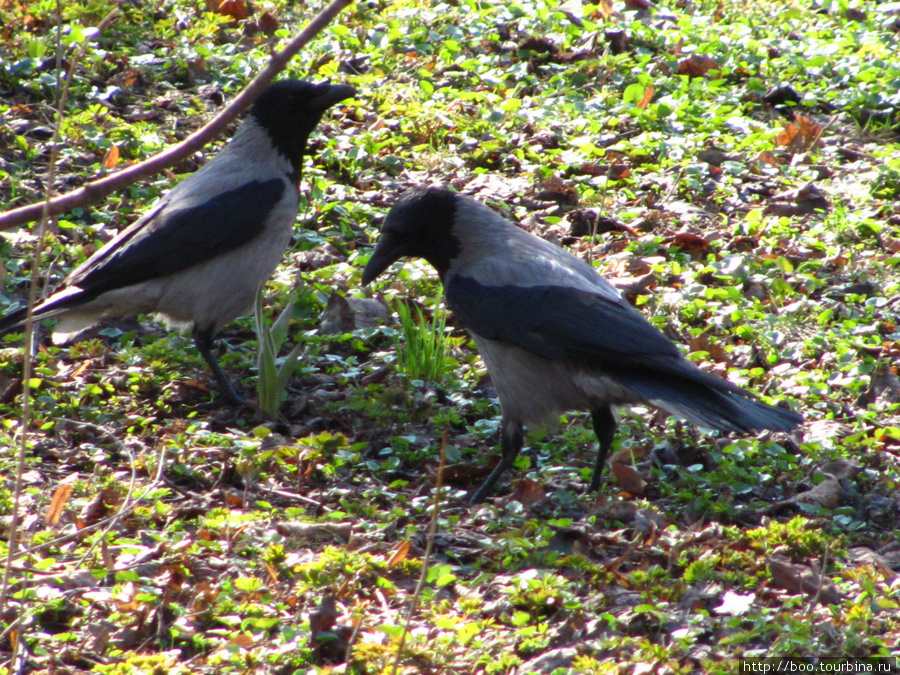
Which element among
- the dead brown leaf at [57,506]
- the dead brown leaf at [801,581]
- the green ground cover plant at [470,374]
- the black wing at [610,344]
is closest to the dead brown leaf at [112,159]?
the green ground cover plant at [470,374]

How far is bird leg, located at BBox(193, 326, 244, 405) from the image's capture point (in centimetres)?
538

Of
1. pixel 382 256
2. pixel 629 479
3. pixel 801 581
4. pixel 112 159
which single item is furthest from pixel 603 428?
pixel 112 159

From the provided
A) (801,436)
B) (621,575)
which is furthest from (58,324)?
(801,436)

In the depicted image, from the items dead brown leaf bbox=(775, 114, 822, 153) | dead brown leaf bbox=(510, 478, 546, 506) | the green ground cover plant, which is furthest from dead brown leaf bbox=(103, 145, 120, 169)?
dead brown leaf bbox=(775, 114, 822, 153)

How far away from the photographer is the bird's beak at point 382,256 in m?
5.33

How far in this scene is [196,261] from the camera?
550 cm

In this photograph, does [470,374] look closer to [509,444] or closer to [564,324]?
[509,444]

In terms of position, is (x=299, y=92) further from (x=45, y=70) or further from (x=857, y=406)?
(x=857, y=406)

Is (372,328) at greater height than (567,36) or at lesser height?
lesser

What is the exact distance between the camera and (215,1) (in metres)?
9.04

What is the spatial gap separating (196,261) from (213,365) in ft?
1.88

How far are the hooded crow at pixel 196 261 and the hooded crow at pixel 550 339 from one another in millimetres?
854

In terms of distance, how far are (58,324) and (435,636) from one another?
10.6 feet

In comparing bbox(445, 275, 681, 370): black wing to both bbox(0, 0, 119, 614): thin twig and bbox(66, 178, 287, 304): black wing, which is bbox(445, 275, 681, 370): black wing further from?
bbox(0, 0, 119, 614): thin twig
